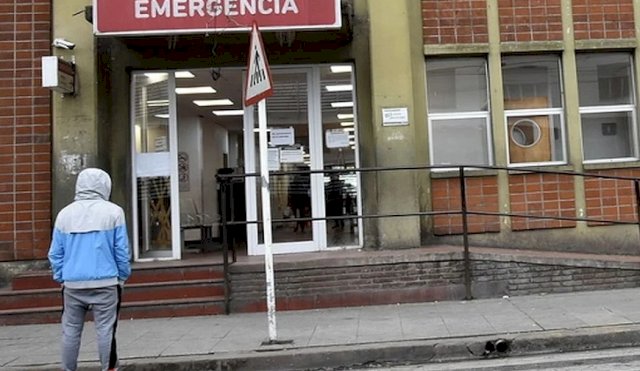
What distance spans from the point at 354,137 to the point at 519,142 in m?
2.51

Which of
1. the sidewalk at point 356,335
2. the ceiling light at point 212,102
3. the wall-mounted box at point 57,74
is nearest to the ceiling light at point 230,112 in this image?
the ceiling light at point 212,102

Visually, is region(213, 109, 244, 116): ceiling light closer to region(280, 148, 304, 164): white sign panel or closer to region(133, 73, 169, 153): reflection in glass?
region(133, 73, 169, 153): reflection in glass

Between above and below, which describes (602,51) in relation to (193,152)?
above

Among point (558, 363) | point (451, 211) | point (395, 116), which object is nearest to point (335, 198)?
point (395, 116)

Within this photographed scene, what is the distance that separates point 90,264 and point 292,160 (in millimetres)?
4617

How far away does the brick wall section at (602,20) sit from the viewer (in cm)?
928

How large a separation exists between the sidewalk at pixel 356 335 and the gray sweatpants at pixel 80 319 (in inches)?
33.4

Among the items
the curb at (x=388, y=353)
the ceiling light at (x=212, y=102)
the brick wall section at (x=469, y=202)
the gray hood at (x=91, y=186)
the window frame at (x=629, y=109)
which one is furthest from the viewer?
the ceiling light at (x=212, y=102)

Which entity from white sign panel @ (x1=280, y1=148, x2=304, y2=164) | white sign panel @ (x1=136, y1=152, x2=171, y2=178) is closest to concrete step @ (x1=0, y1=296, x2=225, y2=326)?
white sign panel @ (x1=136, y1=152, x2=171, y2=178)

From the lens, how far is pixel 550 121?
9375 mm

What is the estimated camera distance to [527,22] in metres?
9.21

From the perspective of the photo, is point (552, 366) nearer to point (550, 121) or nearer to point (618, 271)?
point (618, 271)

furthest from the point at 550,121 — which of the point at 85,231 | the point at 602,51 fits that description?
the point at 85,231

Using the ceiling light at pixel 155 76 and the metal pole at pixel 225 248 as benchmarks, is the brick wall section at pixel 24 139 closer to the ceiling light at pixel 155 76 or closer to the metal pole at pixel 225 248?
the ceiling light at pixel 155 76
